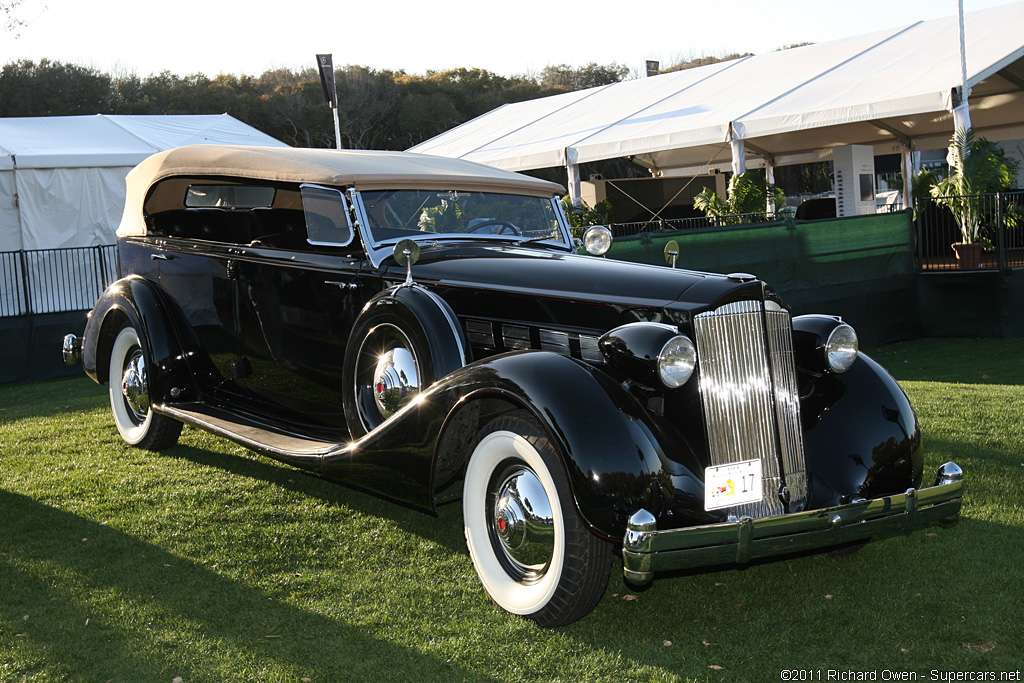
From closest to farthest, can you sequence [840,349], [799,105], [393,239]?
1. [840,349]
2. [393,239]
3. [799,105]

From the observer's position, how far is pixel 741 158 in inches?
615

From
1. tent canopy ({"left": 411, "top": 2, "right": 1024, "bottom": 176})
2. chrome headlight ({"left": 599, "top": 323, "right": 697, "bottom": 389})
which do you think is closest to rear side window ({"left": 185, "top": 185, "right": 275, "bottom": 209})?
chrome headlight ({"left": 599, "top": 323, "right": 697, "bottom": 389})

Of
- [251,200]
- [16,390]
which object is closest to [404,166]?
[251,200]

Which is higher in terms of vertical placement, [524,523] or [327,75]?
[327,75]

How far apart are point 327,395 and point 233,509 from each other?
2.66 feet

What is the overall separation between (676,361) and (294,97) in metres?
43.8

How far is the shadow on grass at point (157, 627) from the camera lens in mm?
3080

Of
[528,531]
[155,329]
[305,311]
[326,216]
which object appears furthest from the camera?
[155,329]

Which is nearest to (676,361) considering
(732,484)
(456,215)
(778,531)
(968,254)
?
(732,484)

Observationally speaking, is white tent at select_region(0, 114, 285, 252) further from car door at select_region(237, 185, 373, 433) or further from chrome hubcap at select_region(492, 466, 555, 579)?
chrome hubcap at select_region(492, 466, 555, 579)

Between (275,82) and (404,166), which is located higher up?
(275,82)

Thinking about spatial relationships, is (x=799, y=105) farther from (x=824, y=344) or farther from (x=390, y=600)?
(x=390, y=600)

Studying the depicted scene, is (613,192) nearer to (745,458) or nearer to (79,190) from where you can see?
(79,190)

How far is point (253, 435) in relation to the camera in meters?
4.93
